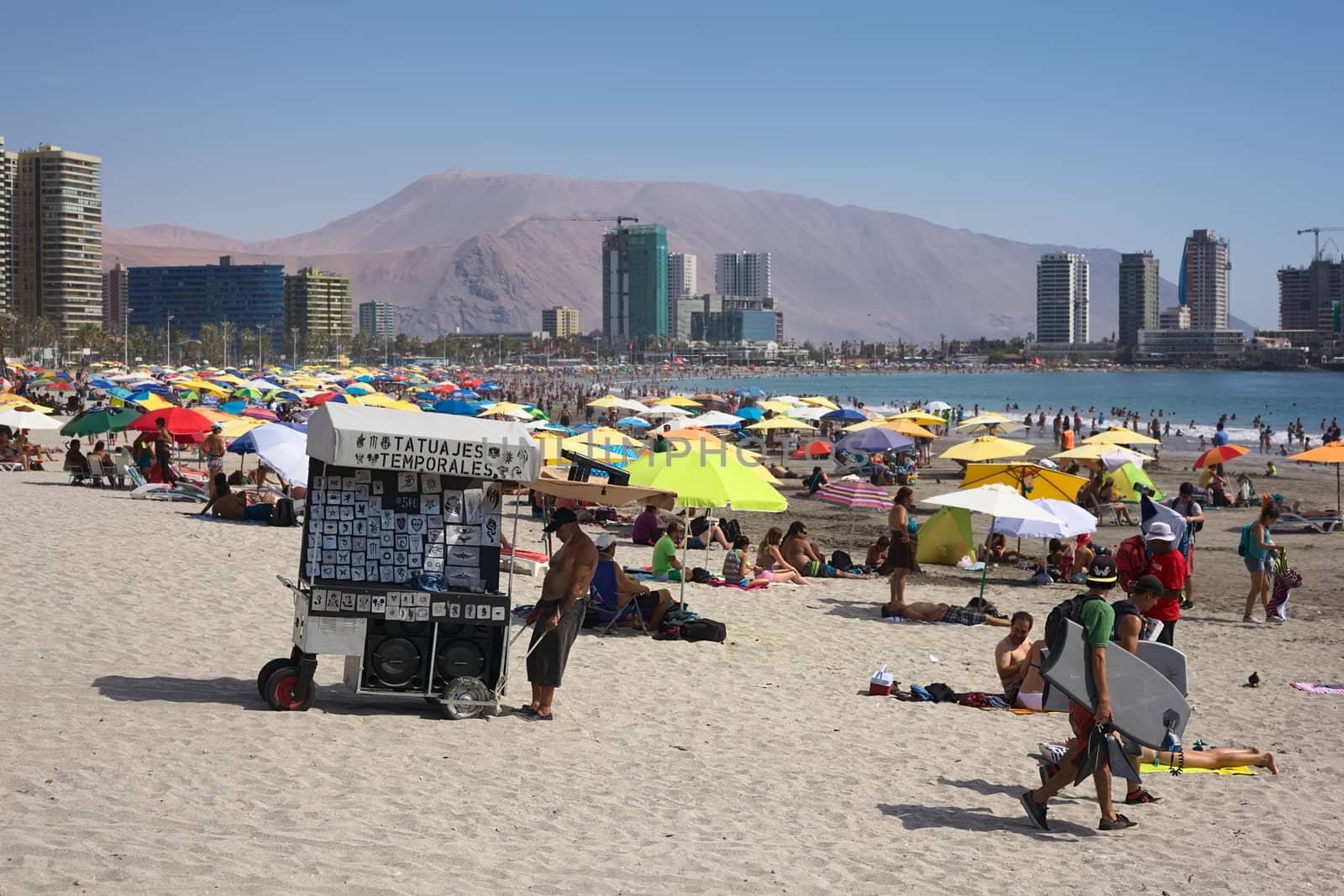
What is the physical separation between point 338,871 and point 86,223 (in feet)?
576

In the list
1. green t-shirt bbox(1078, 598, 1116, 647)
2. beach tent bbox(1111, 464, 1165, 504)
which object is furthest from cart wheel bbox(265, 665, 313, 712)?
beach tent bbox(1111, 464, 1165, 504)

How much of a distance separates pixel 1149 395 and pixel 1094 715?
12975cm

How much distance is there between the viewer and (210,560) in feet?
38.9

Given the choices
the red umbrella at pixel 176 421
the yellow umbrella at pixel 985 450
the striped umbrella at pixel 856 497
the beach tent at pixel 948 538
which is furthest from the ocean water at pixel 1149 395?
the red umbrella at pixel 176 421

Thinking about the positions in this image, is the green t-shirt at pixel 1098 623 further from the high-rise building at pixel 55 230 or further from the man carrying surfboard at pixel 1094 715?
the high-rise building at pixel 55 230

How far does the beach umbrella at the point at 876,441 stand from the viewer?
23.5m

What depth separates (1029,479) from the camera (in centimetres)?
1528

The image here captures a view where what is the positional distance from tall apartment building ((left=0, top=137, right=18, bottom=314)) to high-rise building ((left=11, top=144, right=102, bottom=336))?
5.22ft

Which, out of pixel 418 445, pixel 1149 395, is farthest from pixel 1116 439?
pixel 1149 395

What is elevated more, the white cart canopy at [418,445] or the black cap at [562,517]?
the white cart canopy at [418,445]

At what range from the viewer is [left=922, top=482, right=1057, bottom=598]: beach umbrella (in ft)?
38.8

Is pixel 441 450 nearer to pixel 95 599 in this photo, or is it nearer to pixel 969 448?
pixel 95 599

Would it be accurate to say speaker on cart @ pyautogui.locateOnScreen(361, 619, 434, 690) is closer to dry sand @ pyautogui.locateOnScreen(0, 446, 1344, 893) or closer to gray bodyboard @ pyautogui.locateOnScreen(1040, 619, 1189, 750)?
dry sand @ pyautogui.locateOnScreen(0, 446, 1344, 893)

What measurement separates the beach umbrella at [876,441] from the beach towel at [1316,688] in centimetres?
1369
